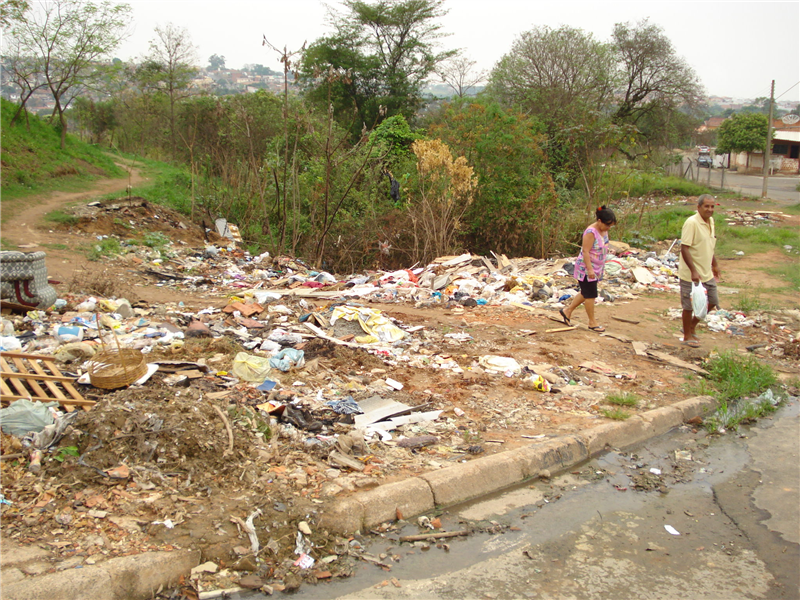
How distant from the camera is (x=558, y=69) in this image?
29.3m

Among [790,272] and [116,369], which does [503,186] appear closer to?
[790,272]

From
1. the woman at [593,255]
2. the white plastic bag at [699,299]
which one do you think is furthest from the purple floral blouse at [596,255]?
the white plastic bag at [699,299]

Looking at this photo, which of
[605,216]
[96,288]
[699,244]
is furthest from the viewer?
[96,288]

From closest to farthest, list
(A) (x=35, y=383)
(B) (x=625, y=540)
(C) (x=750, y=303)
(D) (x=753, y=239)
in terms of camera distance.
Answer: (B) (x=625, y=540) → (A) (x=35, y=383) → (C) (x=750, y=303) → (D) (x=753, y=239)

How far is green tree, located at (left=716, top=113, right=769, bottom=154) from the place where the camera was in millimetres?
40216

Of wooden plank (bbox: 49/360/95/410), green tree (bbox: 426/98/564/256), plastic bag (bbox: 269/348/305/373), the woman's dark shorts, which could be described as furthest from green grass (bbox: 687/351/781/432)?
green tree (bbox: 426/98/564/256)

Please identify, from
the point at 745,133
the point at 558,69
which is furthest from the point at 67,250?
the point at 745,133

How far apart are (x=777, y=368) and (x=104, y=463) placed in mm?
6144

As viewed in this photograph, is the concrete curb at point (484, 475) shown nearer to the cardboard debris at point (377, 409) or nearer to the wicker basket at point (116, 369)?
the cardboard debris at point (377, 409)

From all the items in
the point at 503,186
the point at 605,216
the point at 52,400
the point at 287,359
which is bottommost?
the point at 287,359

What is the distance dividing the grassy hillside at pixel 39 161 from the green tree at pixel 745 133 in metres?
37.0

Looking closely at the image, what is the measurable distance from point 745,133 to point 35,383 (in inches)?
1764

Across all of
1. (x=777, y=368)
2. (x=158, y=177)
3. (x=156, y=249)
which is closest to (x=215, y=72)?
(x=158, y=177)

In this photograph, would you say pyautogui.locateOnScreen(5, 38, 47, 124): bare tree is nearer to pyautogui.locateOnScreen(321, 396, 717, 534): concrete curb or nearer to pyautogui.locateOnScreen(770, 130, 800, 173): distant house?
pyautogui.locateOnScreen(321, 396, 717, 534): concrete curb
